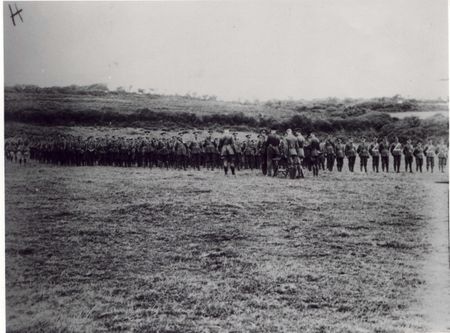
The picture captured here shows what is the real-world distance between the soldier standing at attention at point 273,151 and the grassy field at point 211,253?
36cm

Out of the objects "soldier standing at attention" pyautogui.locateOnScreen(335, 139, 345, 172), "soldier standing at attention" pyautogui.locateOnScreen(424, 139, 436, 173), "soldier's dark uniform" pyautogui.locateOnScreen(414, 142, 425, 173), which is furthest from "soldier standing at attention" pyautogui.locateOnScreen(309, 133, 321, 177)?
"soldier standing at attention" pyautogui.locateOnScreen(424, 139, 436, 173)

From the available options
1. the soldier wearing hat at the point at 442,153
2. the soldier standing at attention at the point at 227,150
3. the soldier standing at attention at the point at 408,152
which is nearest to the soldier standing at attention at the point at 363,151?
the soldier standing at attention at the point at 408,152

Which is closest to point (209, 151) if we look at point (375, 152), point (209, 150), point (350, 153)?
point (209, 150)

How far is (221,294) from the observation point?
6500mm

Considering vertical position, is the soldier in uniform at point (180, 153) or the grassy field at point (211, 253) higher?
the soldier in uniform at point (180, 153)

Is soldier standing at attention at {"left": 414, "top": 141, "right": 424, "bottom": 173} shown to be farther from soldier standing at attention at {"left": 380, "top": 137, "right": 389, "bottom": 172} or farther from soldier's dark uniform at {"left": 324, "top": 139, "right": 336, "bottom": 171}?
soldier's dark uniform at {"left": 324, "top": 139, "right": 336, "bottom": 171}

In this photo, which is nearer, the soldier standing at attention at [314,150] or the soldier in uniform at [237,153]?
the soldier in uniform at [237,153]

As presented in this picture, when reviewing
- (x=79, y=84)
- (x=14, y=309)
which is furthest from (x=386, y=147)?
(x=14, y=309)

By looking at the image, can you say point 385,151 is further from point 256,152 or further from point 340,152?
point 256,152

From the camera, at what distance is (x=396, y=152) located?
741 centimetres

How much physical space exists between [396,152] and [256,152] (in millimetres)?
1945

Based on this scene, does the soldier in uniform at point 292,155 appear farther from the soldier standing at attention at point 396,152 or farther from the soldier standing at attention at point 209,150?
the soldier standing at attention at point 396,152

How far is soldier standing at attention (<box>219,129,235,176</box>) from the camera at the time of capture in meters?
7.23

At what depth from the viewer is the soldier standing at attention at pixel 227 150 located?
7.23 meters
